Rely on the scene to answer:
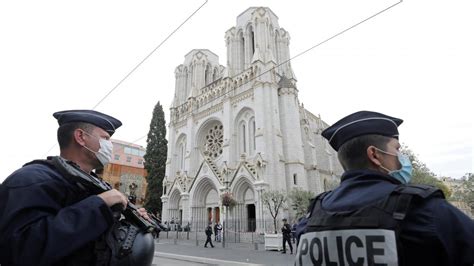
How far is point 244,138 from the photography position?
1260 inches

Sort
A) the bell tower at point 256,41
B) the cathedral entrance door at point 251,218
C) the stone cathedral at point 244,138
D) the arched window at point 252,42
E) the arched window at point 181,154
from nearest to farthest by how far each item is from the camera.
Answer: the cathedral entrance door at point 251,218, the stone cathedral at point 244,138, the bell tower at point 256,41, the arched window at point 252,42, the arched window at point 181,154

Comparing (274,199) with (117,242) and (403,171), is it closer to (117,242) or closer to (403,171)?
(403,171)

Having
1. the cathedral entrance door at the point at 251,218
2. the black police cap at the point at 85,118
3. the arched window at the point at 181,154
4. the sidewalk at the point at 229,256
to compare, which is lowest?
the sidewalk at the point at 229,256

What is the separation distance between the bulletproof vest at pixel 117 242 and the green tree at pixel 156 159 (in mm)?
40845

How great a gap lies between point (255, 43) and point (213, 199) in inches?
780

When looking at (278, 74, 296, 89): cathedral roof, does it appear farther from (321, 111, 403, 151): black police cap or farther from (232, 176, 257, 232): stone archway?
(321, 111, 403, 151): black police cap

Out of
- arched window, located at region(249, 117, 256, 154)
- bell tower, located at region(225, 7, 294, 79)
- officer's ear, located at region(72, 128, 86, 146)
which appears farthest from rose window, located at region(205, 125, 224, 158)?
officer's ear, located at region(72, 128, 86, 146)

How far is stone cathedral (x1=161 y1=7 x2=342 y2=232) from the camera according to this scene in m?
27.8

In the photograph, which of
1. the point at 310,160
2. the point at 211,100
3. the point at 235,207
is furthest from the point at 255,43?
the point at 235,207

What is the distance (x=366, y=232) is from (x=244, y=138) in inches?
1203

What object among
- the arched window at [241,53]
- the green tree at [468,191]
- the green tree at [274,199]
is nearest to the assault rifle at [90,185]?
the green tree at [274,199]

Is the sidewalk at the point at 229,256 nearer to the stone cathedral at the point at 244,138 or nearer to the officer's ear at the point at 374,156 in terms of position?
the officer's ear at the point at 374,156

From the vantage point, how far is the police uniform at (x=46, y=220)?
4.34 ft

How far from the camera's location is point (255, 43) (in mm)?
33500
